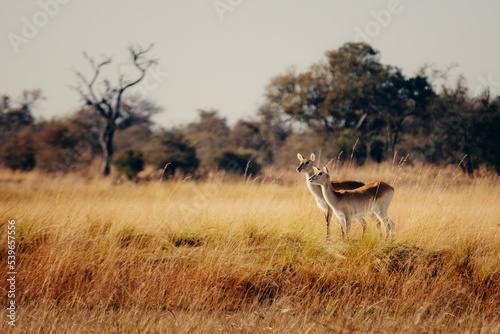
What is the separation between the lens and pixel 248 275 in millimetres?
4336

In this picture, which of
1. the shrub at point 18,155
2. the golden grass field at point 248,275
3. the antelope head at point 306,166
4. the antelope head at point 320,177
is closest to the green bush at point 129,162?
the shrub at point 18,155

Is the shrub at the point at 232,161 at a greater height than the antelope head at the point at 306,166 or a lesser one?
lesser

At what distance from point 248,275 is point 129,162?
17392 millimetres

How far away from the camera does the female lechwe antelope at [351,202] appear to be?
4.98m

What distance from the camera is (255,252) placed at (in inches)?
198

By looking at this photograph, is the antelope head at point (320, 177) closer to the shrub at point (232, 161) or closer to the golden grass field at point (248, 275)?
the golden grass field at point (248, 275)

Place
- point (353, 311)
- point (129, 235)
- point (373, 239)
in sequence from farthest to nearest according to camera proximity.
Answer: point (129, 235), point (373, 239), point (353, 311)

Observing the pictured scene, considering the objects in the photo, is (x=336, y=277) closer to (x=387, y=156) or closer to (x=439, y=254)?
(x=439, y=254)

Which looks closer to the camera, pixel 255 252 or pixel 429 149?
pixel 255 252

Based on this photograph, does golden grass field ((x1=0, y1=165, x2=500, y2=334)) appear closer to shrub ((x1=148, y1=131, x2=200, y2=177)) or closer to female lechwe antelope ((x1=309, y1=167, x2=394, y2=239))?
female lechwe antelope ((x1=309, y1=167, x2=394, y2=239))

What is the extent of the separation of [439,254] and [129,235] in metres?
3.98

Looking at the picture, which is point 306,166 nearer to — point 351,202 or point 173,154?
point 351,202

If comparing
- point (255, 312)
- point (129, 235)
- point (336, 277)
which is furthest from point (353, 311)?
point (129, 235)

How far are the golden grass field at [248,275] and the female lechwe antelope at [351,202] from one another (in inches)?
10.5
